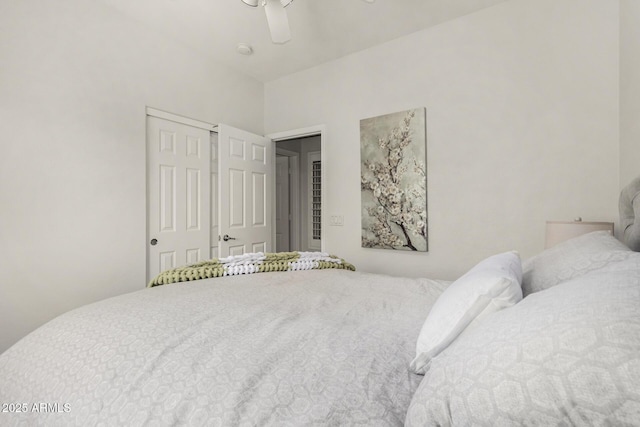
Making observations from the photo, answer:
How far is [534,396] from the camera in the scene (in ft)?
1.24

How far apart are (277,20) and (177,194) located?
6.07ft

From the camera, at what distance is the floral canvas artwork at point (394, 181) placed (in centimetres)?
266

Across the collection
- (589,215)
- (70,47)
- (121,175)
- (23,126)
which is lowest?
(589,215)

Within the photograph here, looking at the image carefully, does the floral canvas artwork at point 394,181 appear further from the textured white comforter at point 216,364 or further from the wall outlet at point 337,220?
the textured white comforter at point 216,364

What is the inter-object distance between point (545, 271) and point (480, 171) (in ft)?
5.63

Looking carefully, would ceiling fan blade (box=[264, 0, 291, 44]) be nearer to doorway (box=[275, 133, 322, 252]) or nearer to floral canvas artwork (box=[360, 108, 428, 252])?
floral canvas artwork (box=[360, 108, 428, 252])

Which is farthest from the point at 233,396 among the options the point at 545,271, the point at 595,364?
the point at 545,271

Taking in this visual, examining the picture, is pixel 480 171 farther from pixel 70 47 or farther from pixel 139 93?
pixel 70 47

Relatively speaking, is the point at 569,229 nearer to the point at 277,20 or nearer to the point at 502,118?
the point at 502,118

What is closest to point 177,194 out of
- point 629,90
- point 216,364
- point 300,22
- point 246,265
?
point 246,265

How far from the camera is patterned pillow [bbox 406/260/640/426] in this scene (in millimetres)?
344

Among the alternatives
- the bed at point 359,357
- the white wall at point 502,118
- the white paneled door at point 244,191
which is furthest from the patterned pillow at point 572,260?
the white paneled door at point 244,191

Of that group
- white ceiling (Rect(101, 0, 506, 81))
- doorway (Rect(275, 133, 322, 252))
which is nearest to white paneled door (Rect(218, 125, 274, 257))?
white ceiling (Rect(101, 0, 506, 81))

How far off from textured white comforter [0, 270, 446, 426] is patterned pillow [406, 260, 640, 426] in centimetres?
15
